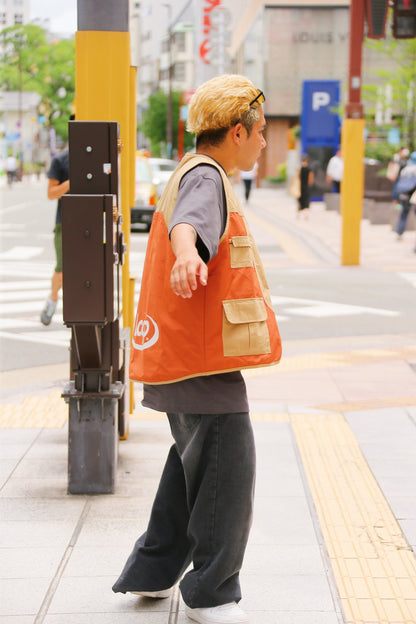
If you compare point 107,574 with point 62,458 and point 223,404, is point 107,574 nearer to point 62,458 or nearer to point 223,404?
point 223,404

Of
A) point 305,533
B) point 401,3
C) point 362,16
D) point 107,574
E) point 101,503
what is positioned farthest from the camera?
point 362,16

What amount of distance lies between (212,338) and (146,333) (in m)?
0.21

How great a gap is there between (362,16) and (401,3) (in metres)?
1.31

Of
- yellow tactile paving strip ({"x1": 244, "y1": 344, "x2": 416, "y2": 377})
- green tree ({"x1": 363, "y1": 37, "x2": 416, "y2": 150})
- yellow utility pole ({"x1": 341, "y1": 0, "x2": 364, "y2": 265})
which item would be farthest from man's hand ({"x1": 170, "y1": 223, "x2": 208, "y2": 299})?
green tree ({"x1": 363, "y1": 37, "x2": 416, "y2": 150})

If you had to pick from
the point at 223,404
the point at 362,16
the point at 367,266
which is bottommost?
the point at 367,266

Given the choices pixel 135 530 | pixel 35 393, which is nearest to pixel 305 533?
pixel 135 530

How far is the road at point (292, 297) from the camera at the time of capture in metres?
8.94

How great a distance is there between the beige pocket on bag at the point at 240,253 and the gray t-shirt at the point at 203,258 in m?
0.05

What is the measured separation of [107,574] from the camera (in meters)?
3.50

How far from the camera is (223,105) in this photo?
2928mm

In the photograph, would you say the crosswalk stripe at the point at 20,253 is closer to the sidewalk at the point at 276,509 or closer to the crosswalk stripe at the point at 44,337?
the crosswalk stripe at the point at 44,337

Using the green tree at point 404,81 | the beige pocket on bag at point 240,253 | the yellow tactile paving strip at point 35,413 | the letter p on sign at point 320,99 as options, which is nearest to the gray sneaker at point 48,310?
the yellow tactile paving strip at point 35,413

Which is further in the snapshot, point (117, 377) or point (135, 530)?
point (117, 377)

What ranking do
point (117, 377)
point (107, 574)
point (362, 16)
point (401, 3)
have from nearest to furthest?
1. point (107, 574)
2. point (117, 377)
3. point (401, 3)
4. point (362, 16)
